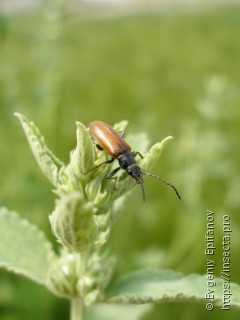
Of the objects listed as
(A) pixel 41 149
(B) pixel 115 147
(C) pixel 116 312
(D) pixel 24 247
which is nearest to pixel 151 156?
(B) pixel 115 147

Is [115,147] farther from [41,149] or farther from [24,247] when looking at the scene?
[24,247]

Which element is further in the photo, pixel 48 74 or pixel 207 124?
pixel 48 74

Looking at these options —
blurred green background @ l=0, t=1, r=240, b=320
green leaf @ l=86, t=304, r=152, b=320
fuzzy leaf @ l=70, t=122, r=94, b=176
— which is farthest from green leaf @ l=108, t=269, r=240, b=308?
blurred green background @ l=0, t=1, r=240, b=320

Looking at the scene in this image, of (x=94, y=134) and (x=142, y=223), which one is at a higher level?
(x=142, y=223)

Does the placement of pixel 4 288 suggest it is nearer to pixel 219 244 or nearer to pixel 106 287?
pixel 219 244

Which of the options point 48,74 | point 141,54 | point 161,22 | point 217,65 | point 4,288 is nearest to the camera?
point 4,288

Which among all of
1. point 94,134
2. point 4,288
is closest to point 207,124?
point 4,288

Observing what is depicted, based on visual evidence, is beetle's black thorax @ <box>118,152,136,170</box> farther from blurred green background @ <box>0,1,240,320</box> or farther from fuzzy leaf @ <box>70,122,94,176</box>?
blurred green background @ <box>0,1,240,320</box>
